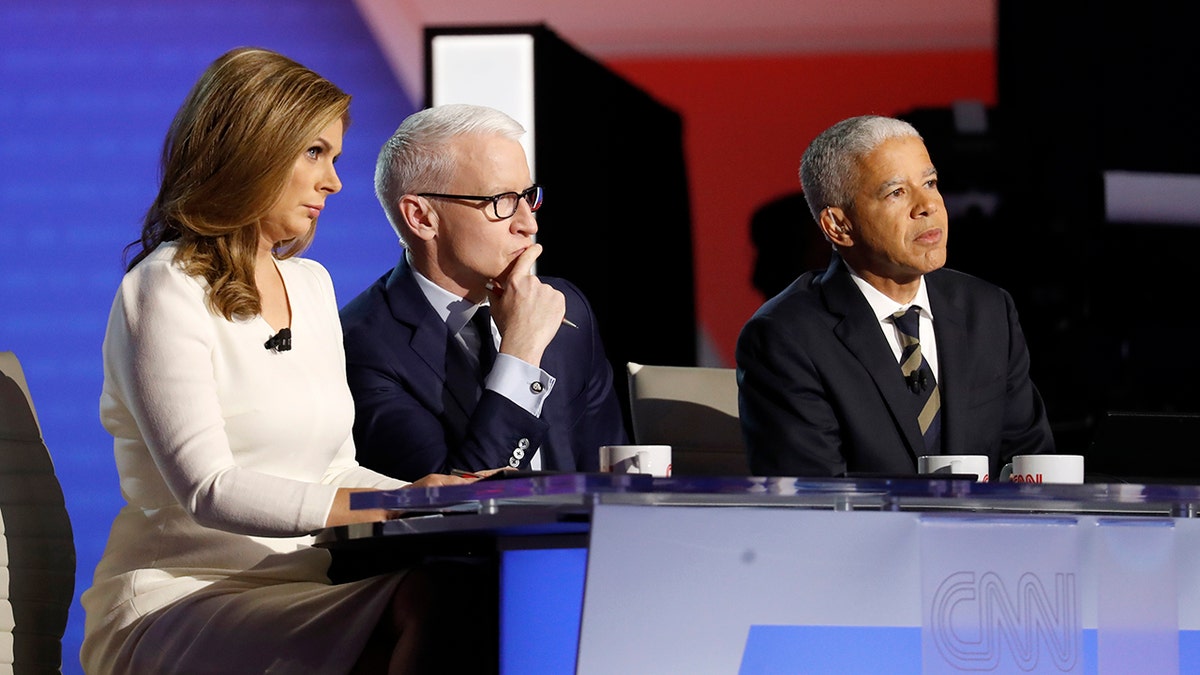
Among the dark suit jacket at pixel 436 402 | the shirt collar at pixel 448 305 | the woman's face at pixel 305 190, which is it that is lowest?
the dark suit jacket at pixel 436 402

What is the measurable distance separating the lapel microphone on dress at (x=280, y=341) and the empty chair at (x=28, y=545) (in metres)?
0.42

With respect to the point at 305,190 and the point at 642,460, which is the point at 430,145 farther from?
the point at 642,460

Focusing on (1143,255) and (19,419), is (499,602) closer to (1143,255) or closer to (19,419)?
(19,419)

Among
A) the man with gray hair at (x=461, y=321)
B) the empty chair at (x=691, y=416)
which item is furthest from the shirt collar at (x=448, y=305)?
the empty chair at (x=691, y=416)

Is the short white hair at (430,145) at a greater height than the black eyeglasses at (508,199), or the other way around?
the short white hair at (430,145)

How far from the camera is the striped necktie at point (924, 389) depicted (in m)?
2.81

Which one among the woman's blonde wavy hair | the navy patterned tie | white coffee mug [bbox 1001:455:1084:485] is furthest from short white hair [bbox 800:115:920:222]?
the woman's blonde wavy hair

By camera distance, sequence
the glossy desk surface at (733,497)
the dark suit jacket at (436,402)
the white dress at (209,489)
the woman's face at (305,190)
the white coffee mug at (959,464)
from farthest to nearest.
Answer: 1. the dark suit jacket at (436,402)
2. the woman's face at (305,190)
3. the white coffee mug at (959,464)
4. the white dress at (209,489)
5. the glossy desk surface at (733,497)

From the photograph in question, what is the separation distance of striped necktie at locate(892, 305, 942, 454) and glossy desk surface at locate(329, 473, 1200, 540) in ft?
4.08

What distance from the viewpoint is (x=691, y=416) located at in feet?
9.71

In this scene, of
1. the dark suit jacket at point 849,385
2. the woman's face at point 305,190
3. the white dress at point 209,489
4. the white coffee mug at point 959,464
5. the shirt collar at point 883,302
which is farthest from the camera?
the shirt collar at point 883,302

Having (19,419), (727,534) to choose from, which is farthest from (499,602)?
(19,419)

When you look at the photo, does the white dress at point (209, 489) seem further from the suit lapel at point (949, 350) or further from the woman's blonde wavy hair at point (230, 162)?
the suit lapel at point (949, 350)

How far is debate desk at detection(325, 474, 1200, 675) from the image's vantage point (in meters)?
1.39
